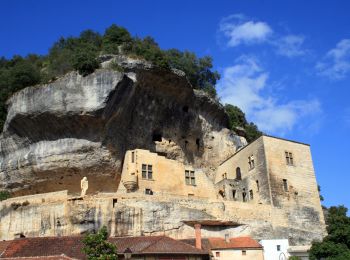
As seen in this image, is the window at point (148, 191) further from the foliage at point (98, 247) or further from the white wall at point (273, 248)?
the foliage at point (98, 247)

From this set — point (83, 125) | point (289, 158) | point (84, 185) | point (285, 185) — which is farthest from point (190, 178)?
point (83, 125)

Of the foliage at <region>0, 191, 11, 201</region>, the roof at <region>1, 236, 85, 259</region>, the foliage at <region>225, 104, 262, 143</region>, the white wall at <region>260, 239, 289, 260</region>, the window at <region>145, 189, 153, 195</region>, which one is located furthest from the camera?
the foliage at <region>225, 104, 262, 143</region>

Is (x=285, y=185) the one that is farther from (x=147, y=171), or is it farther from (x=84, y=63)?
(x=84, y=63)

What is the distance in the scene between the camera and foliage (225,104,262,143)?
53.8 m

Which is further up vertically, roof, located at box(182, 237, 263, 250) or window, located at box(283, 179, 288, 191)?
window, located at box(283, 179, 288, 191)

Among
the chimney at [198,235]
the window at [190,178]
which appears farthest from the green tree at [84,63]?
the chimney at [198,235]

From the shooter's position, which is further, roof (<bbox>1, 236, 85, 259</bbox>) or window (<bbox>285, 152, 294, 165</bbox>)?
window (<bbox>285, 152, 294, 165</bbox>)

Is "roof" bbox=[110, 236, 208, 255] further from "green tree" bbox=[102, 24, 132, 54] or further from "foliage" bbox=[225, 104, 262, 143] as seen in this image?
"foliage" bbox=[225, 104, 262, 143]

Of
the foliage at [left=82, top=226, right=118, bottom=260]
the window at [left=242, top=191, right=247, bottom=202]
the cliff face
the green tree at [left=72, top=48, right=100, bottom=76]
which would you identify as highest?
the green tree at [left=72, top=48, right=100, bottom=76]

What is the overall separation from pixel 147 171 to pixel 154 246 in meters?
11.4

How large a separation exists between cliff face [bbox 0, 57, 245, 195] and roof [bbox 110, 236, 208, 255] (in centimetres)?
978

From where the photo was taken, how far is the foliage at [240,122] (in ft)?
176

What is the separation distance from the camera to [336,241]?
106ft

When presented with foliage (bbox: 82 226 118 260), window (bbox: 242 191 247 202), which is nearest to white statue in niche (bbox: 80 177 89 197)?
foliage (bbox: 82 226 118 260)
